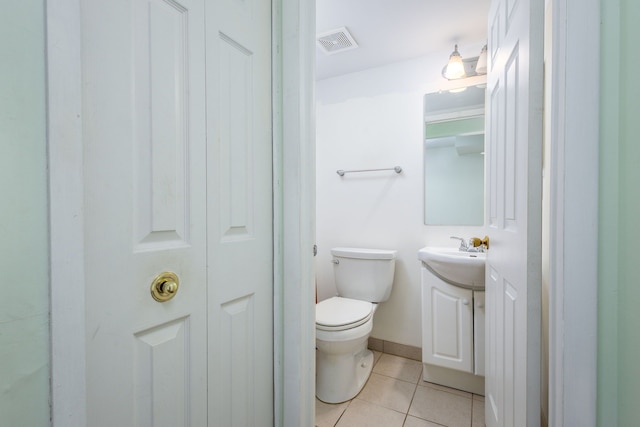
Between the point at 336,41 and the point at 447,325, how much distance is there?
1871 mm

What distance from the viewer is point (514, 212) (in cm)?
92

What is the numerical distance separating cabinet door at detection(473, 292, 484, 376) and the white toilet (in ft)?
1.79

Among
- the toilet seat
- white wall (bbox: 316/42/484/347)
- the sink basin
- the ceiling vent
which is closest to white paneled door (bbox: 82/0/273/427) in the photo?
the toilet seat

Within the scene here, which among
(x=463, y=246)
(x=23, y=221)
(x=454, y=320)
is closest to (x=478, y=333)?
(x=454, y=320)

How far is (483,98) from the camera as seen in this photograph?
1.88m

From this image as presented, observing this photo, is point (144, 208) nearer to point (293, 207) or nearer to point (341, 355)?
point (293, 207)

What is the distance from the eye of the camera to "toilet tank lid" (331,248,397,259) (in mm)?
1948

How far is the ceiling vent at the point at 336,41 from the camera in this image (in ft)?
5.73

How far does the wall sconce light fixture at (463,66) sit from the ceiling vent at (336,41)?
1.99 feet

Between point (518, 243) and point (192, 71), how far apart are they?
1.03 m

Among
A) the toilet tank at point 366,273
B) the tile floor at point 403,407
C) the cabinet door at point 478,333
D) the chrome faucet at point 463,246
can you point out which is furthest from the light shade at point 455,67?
the tile floor at point 403,407

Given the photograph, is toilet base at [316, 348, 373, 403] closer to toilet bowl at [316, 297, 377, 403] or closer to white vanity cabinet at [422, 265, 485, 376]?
toilet bowl at [316, 297, 377, 403]

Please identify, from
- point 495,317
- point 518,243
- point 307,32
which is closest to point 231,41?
point 307,32

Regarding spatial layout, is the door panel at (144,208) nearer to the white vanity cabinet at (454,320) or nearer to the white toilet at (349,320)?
the white toilet at (349,320)
